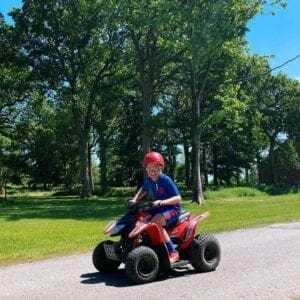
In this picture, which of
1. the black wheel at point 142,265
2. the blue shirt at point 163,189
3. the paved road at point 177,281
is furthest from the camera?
the blue shirt at point 163,189

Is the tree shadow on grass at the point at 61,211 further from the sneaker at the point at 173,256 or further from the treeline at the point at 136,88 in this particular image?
the sneaker at the point at 173,256

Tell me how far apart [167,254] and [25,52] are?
3712 cm

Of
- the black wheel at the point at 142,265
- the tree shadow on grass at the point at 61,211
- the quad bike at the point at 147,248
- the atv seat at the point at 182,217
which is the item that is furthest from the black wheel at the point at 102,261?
the tree shadow on grass at the point at 61,211

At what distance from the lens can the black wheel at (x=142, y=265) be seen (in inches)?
306

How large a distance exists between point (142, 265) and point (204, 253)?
3.73 ft

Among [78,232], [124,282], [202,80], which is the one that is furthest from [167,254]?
[202,80]

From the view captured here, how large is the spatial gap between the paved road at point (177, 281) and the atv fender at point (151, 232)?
562 mm

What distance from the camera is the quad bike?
7.91 metres

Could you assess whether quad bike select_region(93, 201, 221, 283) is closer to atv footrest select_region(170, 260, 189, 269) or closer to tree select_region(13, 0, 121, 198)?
atv footrest select_region(170, 260, 189, 269)

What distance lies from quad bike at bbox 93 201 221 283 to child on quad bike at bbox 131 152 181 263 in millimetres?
108

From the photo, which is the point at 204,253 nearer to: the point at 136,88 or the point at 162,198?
the point at 162,198

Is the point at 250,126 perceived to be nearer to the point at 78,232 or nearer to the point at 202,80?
the point at 202,80

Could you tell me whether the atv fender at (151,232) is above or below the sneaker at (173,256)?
above

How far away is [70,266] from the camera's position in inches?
371
